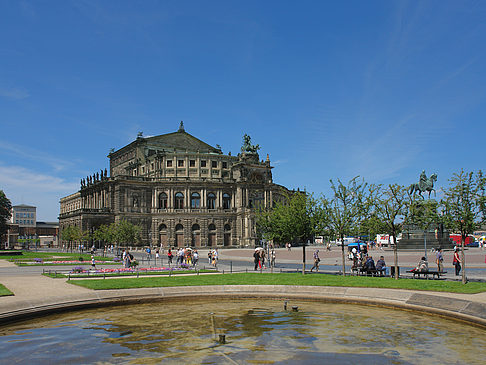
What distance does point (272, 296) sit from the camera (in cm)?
1948

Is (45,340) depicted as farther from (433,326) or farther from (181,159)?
(181,159)

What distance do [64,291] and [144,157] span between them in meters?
80.6

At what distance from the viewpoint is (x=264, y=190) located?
96125 mm

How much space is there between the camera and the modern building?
290ft

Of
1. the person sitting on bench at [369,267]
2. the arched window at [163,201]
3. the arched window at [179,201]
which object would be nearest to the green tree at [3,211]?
the arched window at [163,201]

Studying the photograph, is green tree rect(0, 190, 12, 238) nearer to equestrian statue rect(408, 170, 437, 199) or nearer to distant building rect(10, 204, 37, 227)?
equestrian statue rect(408, 170, 437, 199)

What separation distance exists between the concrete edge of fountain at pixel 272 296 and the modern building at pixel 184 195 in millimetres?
66709

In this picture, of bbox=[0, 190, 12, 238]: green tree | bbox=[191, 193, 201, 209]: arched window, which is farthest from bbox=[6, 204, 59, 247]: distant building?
bbox=[191, 193, 201, 209]: arched window

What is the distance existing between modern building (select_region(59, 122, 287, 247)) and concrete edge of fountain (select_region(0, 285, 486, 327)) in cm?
6671

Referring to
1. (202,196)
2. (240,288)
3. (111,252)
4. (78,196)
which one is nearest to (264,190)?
(202,196)

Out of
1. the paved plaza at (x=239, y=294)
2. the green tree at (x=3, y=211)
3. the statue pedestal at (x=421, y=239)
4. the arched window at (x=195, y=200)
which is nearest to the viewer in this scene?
the paved plaza at (x=239, y=294)

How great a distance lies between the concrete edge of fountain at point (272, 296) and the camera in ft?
48.8

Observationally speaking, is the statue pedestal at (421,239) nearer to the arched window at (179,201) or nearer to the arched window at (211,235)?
the arched window at (211,235)

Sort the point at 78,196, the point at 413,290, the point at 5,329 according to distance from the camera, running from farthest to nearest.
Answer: the point at 78,196, the point at 413,290, the point at 5,329
